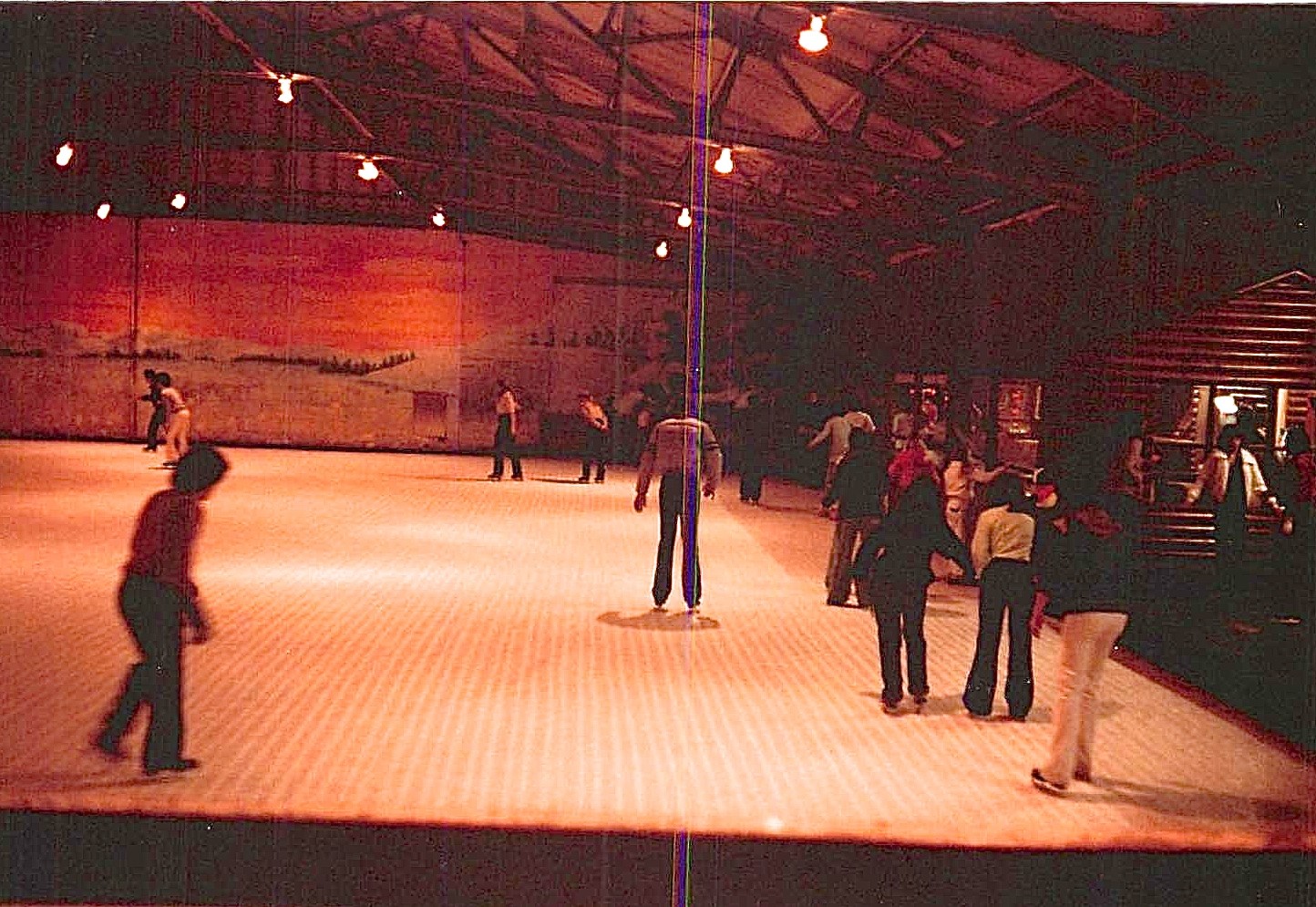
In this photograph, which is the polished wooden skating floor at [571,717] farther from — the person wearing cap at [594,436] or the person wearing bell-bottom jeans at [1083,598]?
the person wearing cap at [594,436]

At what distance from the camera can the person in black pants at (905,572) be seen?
834 centimetres

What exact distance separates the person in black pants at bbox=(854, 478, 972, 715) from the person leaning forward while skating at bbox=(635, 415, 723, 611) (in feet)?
9.62

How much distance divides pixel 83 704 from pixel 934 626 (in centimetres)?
671

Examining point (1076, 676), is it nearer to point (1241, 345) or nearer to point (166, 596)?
point (166, 596)

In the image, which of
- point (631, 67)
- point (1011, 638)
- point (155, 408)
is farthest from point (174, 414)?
point (1011, 638)

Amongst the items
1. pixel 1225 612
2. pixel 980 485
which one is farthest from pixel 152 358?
pixel 1225 612

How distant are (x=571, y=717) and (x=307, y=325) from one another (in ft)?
83.4

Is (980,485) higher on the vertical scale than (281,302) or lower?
lower

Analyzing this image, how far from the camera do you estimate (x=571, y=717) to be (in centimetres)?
809

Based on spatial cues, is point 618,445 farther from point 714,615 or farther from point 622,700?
point 622,700

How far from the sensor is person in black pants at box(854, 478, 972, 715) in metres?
8.34

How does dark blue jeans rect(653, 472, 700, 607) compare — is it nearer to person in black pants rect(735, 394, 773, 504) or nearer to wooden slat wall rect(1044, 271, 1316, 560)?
wooden slat wall rect(1044, 271, 1316, 560)

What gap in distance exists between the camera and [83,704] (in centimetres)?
797

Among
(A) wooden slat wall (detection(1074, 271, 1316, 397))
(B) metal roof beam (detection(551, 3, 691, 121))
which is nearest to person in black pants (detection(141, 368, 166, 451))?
(B) metal roof beam (detection(551, 3, 691, 121))
